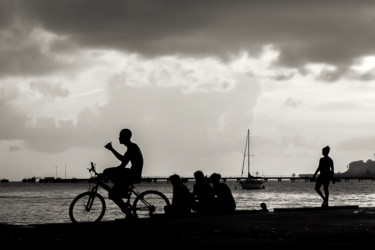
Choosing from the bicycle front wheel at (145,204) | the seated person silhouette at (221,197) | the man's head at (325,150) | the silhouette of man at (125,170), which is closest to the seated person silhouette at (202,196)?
the seated person silhouette at (221,197)

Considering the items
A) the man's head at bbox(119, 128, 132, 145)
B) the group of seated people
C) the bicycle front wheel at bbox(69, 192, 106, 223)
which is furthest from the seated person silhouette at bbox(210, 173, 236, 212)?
the man's head at bbox(119, 128, 132, 145)

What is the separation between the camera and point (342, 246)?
8.58 m

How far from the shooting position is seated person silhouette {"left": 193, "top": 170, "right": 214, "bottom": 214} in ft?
55.5

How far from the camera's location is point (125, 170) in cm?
1338

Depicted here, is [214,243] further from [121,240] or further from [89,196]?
[89,196]

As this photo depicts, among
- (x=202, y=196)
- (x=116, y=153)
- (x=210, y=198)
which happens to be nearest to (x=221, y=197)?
(x=210, y=198)

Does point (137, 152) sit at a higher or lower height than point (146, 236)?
higher

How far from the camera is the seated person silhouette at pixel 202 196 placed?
16.9 m

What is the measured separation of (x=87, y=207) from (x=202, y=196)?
4.11 m

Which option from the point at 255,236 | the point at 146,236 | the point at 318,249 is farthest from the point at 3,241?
the point at 318,249

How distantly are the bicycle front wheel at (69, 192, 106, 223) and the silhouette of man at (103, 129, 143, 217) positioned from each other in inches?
22.2

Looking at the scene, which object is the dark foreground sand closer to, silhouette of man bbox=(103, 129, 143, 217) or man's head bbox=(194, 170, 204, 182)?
silhouette of man bbox=(103, 129, 143, 217)

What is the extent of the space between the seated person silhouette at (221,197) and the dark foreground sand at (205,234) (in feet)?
12.6

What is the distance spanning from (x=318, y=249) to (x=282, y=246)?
0.55 m
